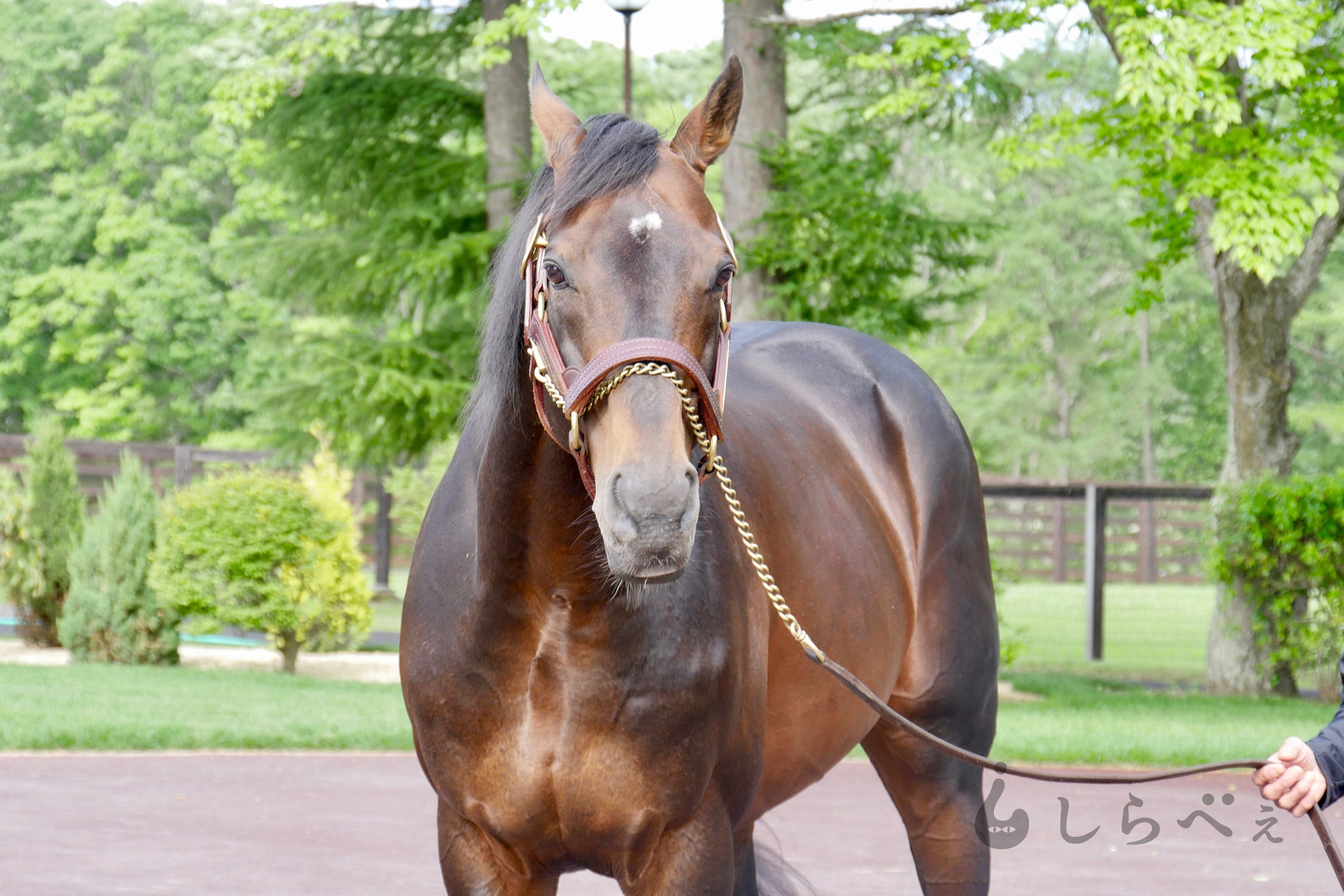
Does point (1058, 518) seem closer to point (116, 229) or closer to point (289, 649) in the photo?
point (289, 649)

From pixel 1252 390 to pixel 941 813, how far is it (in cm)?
948

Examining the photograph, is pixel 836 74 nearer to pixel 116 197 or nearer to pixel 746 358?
pixel 746 358

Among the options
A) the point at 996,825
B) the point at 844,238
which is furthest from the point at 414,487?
the point at 996,825

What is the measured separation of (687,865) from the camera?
8.64ft

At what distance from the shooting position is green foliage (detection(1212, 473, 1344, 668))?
11398 mm

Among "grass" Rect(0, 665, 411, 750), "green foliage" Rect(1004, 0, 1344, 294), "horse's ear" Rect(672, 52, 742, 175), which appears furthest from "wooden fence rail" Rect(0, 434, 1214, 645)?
"horse's ear" Rect(672, 52, 742, 175)

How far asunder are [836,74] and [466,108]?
4291 millimetres

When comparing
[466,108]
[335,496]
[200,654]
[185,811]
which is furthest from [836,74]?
[185,811]

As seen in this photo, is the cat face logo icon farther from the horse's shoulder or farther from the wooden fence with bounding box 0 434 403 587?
the wooden fence with bounding box 0 434 403 587

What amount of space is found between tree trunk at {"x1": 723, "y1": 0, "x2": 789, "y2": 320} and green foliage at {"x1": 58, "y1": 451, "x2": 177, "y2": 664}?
590cm

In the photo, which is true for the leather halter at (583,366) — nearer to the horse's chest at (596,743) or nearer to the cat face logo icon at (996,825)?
the horse's chest at (596,743)

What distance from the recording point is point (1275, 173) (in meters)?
9.84

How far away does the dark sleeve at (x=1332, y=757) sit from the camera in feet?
8.61

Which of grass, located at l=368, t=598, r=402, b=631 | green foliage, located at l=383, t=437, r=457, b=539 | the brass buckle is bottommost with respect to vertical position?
grass, located at l=368, t=598, r=402, b=631
